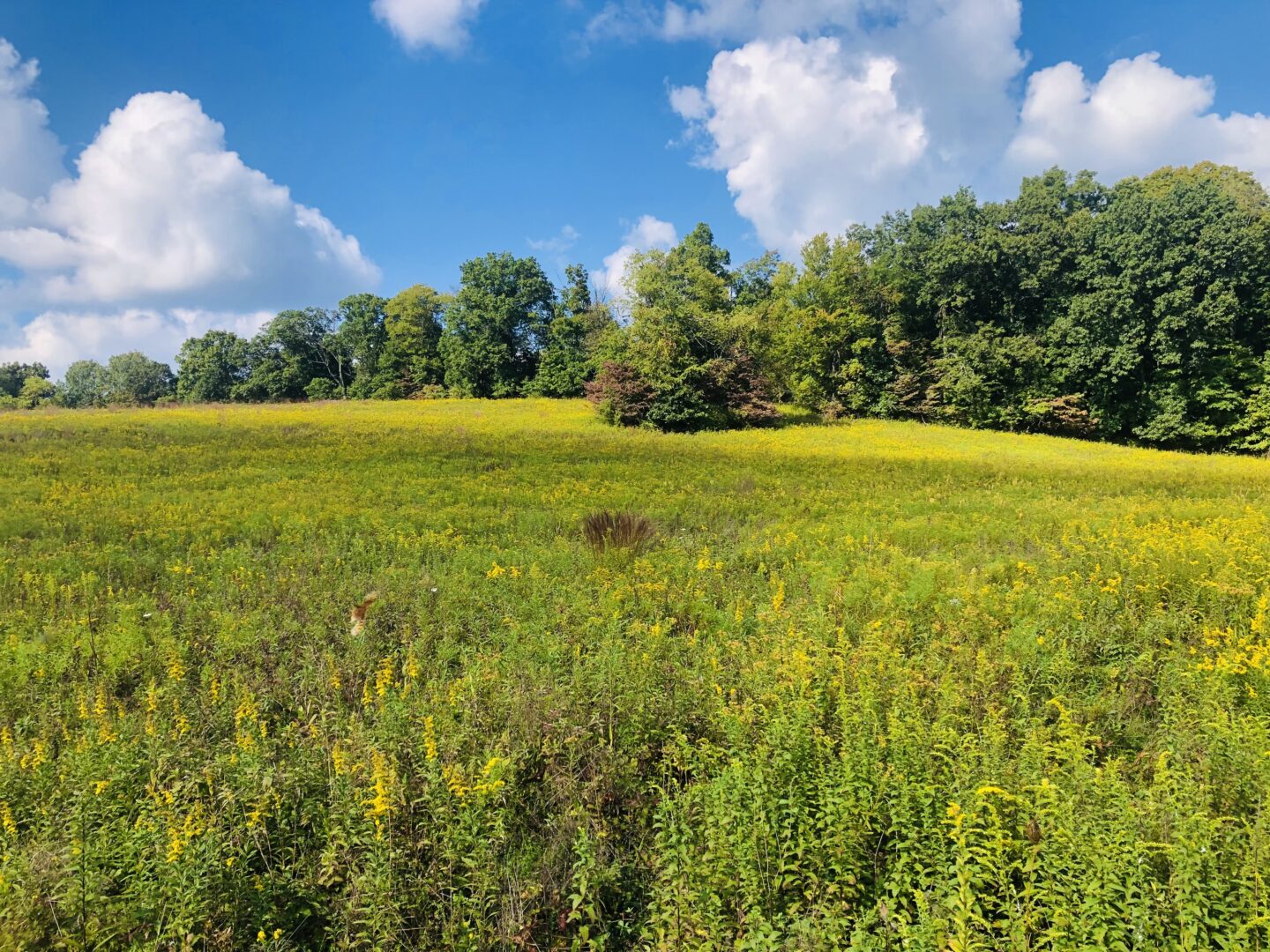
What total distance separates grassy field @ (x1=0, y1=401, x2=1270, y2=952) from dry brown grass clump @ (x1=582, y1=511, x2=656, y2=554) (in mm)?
357

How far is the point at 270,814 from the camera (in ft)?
11.6

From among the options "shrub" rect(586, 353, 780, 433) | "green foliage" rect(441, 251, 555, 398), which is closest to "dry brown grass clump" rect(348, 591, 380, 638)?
"shrub" rect(586, 353, 780, 433)

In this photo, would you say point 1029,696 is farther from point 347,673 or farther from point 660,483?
point 660,483

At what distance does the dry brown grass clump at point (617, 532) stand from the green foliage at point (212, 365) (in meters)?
80.4

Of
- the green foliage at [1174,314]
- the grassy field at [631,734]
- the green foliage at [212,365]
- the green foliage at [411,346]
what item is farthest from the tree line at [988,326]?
the green foliage at [212,365]

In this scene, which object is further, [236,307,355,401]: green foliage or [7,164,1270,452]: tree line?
[236,307,355,401]: green foliage

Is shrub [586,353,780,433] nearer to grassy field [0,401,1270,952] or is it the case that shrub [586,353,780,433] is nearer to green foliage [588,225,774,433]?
green foliage [588,225,774,433]

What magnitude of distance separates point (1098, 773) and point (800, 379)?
44.2 meters

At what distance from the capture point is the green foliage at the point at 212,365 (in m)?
73.5

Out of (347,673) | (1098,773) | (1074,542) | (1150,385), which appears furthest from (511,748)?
(1150,385)

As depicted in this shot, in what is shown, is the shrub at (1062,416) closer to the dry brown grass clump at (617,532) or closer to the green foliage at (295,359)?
the dry brown grass clump at (617,532)

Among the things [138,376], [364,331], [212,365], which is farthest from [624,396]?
[138,376]

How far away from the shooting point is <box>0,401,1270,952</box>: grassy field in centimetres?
290

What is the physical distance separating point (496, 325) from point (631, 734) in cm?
6021
